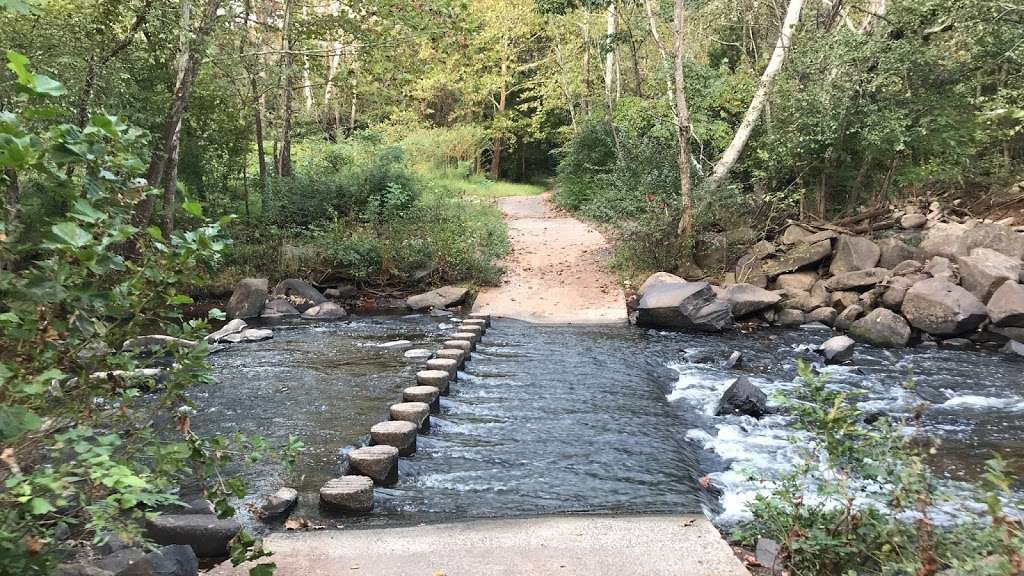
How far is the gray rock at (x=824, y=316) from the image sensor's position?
11.2 meters

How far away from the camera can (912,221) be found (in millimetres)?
13531

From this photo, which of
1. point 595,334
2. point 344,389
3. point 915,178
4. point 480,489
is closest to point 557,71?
point 915,178

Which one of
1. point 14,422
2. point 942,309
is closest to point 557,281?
point 942,309

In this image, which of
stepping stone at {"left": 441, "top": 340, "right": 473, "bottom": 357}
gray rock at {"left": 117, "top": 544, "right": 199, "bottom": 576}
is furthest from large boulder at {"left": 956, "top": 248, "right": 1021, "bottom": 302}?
gray rock at {"left": 117, "top": 544, "right": 199, "bottom": 576}

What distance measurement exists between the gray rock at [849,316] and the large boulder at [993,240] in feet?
8.01

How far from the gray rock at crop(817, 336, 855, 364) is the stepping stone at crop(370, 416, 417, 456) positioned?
6.07m

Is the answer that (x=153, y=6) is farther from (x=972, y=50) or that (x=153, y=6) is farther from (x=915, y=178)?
(x=915, y=178)

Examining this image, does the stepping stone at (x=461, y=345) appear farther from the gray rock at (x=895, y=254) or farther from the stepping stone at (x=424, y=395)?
the gray rock at (x=895, y=254)

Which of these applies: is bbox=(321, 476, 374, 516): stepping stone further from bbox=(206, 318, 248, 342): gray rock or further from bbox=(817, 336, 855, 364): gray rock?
bbox=(817, 336, 855, 364): gray rock

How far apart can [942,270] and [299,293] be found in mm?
10959

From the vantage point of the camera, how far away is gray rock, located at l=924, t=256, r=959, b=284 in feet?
36.0

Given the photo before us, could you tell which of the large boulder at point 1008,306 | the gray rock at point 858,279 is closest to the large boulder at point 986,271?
the large boulder at point 1008,306

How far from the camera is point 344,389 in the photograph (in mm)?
7496

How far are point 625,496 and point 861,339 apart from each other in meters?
7.22
